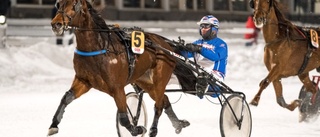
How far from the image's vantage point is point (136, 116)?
9117mm

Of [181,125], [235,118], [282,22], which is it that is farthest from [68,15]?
[282,22]

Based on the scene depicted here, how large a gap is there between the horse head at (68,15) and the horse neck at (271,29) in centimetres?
464

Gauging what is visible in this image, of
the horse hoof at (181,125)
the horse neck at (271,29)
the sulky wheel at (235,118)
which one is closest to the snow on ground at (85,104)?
the horse hoof at (181,125)

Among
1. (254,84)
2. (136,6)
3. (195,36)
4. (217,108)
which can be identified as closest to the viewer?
(217,108)

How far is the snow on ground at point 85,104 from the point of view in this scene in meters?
10.7

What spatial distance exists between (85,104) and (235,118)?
4.87 metres

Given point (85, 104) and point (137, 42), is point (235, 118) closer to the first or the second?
point (137, 42)

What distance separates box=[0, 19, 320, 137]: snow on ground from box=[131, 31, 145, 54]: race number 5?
2079 millimetres

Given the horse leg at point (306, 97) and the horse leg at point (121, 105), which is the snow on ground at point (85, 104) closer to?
the horse leg at point (306, 97)

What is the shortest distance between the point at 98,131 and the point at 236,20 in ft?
103

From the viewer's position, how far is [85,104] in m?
13.7

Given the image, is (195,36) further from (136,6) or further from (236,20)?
(236,20)

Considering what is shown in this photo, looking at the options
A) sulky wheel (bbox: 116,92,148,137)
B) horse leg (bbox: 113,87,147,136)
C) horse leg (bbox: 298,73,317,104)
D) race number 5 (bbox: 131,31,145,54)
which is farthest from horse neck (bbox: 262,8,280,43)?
horse leg (bbox: 113,87,147,136)

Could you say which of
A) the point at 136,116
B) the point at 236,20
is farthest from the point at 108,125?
the point at 236,20
